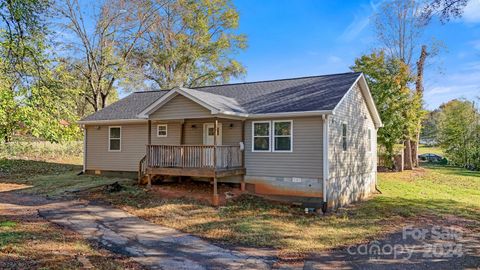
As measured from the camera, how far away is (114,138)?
17.8m

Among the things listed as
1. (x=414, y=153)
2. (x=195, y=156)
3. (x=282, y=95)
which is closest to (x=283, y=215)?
(x=195, y=156)

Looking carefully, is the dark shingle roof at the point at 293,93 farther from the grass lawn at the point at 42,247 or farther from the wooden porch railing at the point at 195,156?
the grass lawn at the point at 42,247

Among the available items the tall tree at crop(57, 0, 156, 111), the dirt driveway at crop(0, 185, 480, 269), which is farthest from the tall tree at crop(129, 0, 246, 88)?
the dirt driveway at crop(0, 185, 480, 269)

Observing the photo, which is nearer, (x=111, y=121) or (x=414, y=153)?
(x=111, y=121)

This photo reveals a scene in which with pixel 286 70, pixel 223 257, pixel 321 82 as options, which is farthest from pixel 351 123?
pixel 286 70

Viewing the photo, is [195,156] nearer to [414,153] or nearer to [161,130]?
[161,130]

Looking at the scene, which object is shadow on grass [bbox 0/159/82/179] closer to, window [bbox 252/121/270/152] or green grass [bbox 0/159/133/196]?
green grass [bbox 0/159/133/196]

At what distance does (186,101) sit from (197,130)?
2273 mm

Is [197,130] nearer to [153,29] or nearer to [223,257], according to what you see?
[223,257]

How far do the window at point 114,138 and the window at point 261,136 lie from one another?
25.4 feet

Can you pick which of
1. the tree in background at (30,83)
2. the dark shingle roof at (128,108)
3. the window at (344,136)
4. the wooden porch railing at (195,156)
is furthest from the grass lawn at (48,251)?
the window at (344,136)

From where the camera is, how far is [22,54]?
732 cm

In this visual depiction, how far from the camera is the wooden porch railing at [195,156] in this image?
12664mm

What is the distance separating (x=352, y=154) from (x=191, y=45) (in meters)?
22.1
